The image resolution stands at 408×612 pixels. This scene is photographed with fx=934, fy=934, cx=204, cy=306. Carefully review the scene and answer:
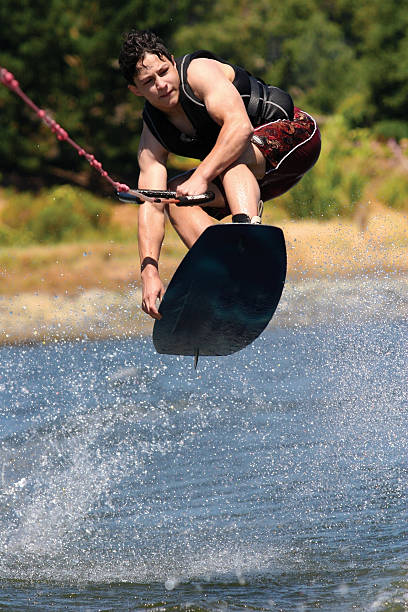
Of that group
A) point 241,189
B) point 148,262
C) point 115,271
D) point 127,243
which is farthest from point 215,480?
point 127,243

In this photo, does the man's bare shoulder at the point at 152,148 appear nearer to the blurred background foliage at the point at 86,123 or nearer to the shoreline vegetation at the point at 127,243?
the shoreline vegetation at the point at 127,243

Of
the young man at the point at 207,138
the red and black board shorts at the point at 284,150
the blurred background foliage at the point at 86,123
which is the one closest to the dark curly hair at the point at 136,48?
the young man at the point at 207,138

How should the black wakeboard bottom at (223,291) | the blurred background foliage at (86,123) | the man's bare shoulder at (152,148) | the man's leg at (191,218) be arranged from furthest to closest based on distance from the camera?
1. the blurred background foliage at (86,123)
2. the man's bare shoulder at (152,148)
3. the man's leg at (191,218)
4. the black wakeboard bottom at (223,291)

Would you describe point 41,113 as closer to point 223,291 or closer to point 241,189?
point 241,189

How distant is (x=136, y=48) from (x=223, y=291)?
51.6 inches

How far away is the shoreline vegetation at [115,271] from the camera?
13.4m

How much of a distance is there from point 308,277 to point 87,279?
3.95 m

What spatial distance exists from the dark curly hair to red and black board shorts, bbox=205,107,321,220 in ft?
2.46

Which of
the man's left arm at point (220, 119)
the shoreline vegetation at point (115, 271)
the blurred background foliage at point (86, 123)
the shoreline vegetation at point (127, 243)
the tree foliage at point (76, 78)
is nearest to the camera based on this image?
the man's left arm at point (220, 119)

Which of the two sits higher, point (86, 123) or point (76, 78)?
point (76, 78)

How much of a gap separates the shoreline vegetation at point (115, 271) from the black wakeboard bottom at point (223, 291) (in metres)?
6.49

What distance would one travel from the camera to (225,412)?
725cm

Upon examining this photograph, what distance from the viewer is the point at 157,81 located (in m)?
4.56

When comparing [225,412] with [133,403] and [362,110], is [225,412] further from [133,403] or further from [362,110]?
[362,110]
